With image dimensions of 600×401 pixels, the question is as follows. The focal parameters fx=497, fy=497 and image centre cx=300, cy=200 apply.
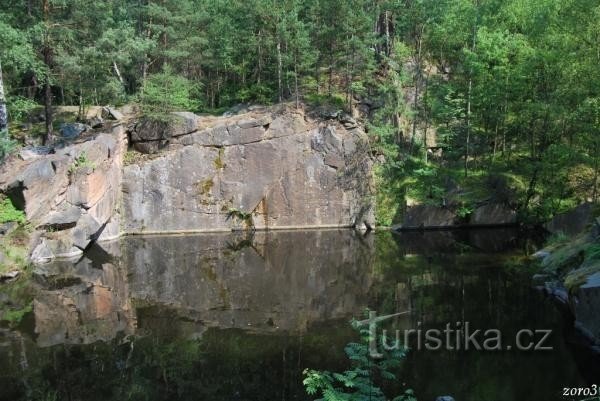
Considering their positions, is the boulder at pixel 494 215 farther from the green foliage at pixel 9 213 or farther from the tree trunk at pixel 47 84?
the tree trunk at pixel 47 84

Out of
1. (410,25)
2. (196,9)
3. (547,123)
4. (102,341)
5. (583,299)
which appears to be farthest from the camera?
(196,9)

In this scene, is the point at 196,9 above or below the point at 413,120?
above

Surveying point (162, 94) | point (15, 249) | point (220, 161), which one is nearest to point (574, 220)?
point (220, 161)

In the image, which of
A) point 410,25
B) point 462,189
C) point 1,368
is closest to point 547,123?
point 462,189

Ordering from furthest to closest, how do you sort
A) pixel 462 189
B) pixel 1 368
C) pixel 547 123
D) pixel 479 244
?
pixel 462 189
pixel 547 123
pixel 479 244
pixel 1 368

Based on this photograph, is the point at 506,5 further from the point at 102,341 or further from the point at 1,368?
the point at 1,368

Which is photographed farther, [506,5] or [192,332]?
[506,5]

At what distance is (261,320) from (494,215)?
21140 mm

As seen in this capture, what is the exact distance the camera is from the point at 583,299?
12609 mm

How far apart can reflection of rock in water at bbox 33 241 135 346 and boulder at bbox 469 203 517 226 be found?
70.0 feet

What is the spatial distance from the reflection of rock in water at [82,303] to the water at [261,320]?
2.7 inches

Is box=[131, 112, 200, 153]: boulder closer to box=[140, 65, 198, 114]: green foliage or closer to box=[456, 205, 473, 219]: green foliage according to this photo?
box=[140, 65, 198, 114]: green foliage

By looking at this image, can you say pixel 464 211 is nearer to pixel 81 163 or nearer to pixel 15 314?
pixel 81 163

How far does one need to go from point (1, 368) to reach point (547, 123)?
2921 cm
